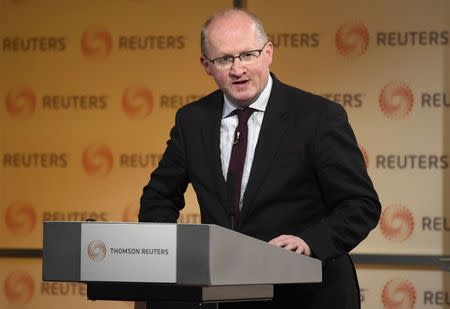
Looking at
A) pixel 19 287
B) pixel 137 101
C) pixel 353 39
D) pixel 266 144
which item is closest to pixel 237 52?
pixel 266 144

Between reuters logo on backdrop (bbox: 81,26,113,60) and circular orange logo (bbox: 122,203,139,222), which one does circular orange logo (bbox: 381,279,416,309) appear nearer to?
circular orange logo (bbox: 122,203,139,222)

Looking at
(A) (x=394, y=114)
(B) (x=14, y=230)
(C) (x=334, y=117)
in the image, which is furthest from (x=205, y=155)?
(B) (x=14, y=230)

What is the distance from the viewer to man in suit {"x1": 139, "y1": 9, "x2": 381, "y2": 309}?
95.7 inches

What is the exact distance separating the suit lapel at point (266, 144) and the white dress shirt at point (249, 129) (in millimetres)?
31

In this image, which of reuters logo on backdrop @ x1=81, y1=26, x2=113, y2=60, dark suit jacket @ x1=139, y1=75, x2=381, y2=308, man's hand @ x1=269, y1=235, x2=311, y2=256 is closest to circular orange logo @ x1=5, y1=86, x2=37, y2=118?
reuters logo on backdrop @ x1=81, y1=26, x2=113, y2=60

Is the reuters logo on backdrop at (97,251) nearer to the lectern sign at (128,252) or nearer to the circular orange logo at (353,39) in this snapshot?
the lectern sign at (128,252)

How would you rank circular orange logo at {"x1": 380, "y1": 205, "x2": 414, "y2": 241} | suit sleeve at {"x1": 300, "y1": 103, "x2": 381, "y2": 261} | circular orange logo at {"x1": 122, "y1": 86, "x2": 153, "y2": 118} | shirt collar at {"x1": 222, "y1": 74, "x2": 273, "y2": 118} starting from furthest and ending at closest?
circular orange logo at {"x1": 122, "y1": 86, "x2": 153, "y2": 118} → circular orange logo at {"x1": 380, "y1": 205, "x2": 414, "y2": 241} → shirt collar at {"x1": 222, "y1": 74, "x2": 273, "y2": 118} → suit sleeve at {"x1": 300, "y1": 103, "x2": 381, "y2": 261}

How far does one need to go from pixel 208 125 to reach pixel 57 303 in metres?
2.68

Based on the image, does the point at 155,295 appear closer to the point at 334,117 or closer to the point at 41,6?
the point at 334,117

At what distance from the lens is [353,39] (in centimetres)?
463

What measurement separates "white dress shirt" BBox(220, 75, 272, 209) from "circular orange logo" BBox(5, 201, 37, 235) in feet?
8.50

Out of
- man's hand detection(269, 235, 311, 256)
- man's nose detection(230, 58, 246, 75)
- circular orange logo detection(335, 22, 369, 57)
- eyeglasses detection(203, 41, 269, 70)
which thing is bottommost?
man's hand detection(269, 235, 311, 256)

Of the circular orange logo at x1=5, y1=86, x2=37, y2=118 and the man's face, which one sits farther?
the circular orange logo at x1=5, y1=86, x2=37, y2=118

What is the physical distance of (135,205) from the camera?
16.0 ft
